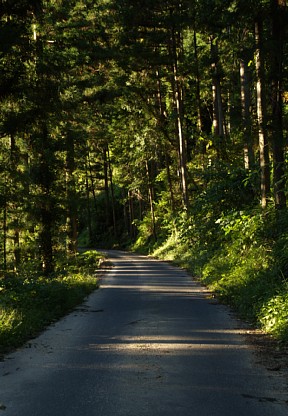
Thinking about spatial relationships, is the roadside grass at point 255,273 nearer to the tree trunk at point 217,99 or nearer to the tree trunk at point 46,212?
the tree trunk at point 46,212

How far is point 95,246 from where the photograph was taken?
6512 centimetres

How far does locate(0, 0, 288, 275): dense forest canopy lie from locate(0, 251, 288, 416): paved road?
17.6 feet

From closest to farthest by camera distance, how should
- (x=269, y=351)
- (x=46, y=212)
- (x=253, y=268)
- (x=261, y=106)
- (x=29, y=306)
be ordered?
(x=269, y=351) < (x=29, y=306) < (x=253, y=268) < (x=261, y=106) < (x=46, y=212)

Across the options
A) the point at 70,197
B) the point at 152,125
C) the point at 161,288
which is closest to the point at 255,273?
the point at 161,288

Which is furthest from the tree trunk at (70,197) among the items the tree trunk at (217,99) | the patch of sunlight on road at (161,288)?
the tree trunk at (217,99)

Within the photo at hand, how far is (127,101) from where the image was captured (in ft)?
108

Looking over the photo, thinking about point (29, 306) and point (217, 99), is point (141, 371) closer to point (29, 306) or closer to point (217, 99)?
point (29, 306)

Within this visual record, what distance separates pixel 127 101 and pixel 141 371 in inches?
1120

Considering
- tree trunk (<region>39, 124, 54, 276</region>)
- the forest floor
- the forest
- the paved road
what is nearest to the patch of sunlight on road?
the forest

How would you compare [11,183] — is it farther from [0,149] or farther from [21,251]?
[21,251]

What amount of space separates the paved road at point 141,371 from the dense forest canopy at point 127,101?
537 centimetres

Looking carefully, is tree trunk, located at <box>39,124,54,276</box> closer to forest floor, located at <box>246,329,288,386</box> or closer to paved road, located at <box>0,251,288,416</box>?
paved road, located at <box>0,251,288,416</box>

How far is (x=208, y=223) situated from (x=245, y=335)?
44.7ft

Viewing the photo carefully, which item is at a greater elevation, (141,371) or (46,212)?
(46,212)
